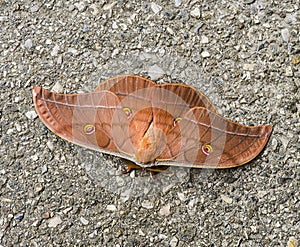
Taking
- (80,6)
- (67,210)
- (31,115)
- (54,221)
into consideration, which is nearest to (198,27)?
(80,6)

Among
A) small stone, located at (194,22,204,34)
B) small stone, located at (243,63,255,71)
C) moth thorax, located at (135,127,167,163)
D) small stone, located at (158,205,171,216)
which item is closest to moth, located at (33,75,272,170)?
moth thorax, located at (135,127,167,163)

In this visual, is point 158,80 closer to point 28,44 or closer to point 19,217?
Answer: point 28,44

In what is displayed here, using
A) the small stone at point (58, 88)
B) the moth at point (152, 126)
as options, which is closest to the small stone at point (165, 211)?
the moth at point (152, 126)

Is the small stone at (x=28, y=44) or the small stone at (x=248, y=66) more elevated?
the small stone at (x=248, y=66)

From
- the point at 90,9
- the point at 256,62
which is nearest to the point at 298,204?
the point at 256,62

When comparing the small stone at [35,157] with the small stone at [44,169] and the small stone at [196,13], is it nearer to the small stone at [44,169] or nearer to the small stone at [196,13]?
the small stone at [44,169]

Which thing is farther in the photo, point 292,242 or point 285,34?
point 285,34
